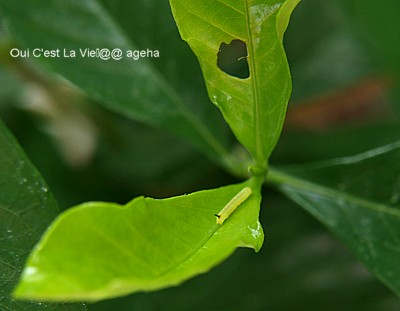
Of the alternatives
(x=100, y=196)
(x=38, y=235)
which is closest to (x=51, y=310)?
(x=38, y=235)

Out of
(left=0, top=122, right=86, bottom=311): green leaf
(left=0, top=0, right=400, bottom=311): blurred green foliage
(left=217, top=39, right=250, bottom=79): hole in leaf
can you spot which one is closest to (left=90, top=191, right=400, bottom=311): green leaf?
(left=0, top=0, right=400, bottom=311): blurred green foliage

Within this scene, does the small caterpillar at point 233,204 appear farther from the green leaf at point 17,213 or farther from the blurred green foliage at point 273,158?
the blurred green foliage at point 273,158

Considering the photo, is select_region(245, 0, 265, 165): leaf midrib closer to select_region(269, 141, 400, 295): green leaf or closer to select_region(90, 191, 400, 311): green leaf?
select_region(269, 141, 400, 295): green leaf

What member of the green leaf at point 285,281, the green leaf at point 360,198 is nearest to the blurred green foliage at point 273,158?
the green leaf at point 285,281

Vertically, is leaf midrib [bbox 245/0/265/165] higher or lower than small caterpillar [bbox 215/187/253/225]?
higher

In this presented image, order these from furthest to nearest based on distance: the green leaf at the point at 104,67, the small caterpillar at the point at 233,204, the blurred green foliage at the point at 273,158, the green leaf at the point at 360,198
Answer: the blurred green foliage at the point at 273,158
the green leaf at the point at 104,67
the green leaf at the point at 360,198
the small caterpillar at the point at 233,204

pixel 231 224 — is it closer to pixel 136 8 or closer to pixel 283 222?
pixel 136 8
